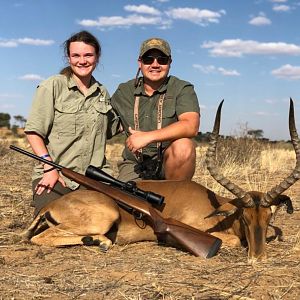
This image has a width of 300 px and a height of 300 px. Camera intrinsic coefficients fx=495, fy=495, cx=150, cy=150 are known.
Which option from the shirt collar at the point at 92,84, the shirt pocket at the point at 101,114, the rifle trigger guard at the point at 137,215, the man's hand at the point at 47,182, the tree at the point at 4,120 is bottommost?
the tree at the point at 4,120

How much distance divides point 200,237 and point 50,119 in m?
2.39

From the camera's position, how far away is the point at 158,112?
20.7 ft

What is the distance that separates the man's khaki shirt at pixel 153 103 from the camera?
623cm

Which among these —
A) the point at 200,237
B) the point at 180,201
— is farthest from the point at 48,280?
the point at 180,201

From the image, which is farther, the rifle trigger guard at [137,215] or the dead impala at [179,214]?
the rifle trigger guard at [137,215]

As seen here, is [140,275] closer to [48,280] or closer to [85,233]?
[48,280]

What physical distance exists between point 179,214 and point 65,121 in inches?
69.6

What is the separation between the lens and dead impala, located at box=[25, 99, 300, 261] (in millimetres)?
4645

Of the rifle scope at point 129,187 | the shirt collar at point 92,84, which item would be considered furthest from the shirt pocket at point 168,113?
the rifle scope at point 129,187

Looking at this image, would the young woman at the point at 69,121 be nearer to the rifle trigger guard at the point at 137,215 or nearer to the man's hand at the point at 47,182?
the man's hand at the point at 47,182

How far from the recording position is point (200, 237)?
15.2ft

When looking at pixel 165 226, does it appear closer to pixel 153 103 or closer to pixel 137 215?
pixel 137 215

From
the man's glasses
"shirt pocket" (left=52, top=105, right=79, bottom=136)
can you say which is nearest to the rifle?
"shirt pocket" (left=52, top=105, right=79, bottom=136)

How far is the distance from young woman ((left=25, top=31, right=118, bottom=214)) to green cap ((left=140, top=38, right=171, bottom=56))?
1.91 ft
